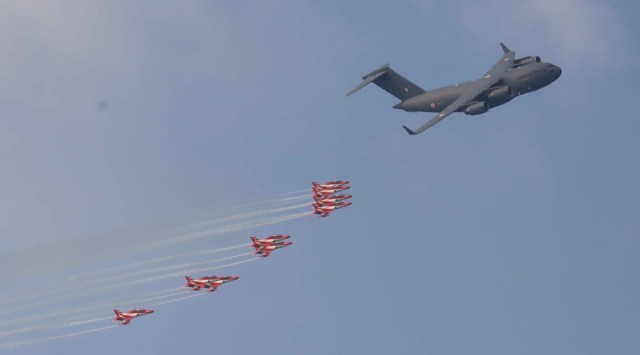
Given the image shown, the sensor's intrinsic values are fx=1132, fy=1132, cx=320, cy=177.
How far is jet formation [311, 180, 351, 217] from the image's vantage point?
325ft

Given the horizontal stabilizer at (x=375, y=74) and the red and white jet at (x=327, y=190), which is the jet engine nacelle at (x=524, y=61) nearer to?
the horizontal stabilizer at (x=375, y=74)

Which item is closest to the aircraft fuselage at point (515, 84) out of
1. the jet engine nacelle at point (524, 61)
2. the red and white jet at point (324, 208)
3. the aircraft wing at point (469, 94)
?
the aircraft wing at point (469, 94)

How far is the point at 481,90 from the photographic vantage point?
10281 cm

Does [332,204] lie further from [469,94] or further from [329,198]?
[469,94]

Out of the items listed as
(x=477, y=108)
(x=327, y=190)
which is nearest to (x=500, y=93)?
(x=477, y=108)

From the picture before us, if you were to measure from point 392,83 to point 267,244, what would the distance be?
88.7 ft

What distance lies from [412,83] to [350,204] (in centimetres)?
1807

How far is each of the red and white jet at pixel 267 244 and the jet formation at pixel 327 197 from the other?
16.7ft

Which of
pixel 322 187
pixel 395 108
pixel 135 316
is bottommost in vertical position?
pixel 135 316

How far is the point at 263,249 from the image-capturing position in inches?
3713

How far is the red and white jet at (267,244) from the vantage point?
309 feet

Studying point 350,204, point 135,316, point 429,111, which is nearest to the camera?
point 135,316

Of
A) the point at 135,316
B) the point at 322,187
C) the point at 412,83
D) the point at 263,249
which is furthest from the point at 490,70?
the point at 135,316

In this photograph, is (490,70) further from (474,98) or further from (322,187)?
(322,187)
